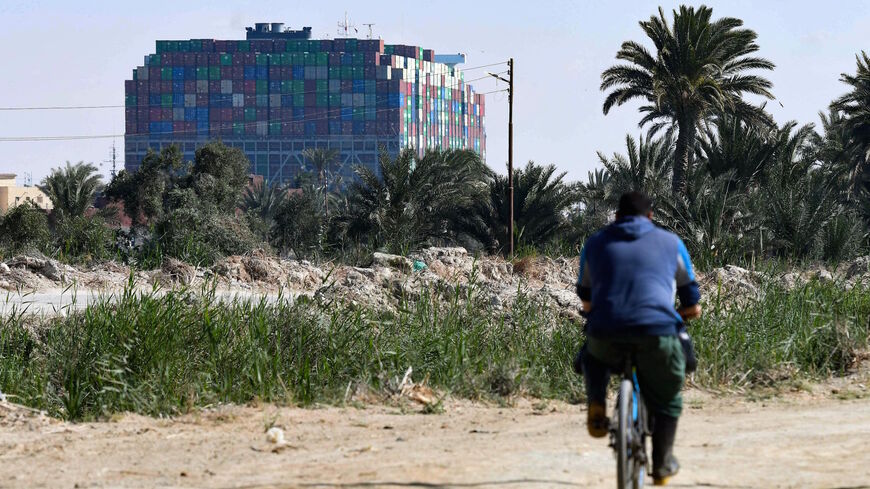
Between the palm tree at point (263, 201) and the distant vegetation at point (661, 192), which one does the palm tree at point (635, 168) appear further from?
the palm tree at point (263, 201)

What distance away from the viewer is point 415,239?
127 feet

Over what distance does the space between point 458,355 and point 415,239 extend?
28.7 metres

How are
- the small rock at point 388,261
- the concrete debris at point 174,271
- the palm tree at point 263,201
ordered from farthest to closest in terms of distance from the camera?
the palm tree at point 263,201
the small rock at point 388,261
the concrete debris at point 174,271

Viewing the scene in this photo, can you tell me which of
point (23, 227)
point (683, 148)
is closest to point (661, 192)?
point (683, 148)

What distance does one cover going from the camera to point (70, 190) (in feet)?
202

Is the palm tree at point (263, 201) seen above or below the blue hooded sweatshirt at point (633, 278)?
above

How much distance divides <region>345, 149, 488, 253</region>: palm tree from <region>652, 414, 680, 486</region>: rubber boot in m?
32.6

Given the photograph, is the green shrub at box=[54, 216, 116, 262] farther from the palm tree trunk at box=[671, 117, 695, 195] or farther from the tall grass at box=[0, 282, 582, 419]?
the palm tree trunk at box=[671, 117, 695, 195]

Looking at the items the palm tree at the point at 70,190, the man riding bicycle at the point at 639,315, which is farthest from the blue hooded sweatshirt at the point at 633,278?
the palm tree at the point at 70,190

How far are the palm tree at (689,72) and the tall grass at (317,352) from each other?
25.2 m

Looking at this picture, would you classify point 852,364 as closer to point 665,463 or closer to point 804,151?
point 665,463

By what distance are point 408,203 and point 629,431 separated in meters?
35.5

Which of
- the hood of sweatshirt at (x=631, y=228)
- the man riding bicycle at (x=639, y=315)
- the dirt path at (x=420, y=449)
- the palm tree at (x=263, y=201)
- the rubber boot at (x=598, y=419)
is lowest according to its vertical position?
the dirt path at (x=420, y=449)

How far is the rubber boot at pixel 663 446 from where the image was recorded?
5.38 m
